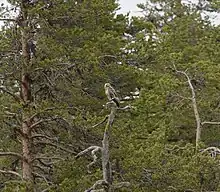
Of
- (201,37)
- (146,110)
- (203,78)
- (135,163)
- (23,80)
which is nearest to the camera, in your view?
(135,163)

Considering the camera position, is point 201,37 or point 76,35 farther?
point 201,37

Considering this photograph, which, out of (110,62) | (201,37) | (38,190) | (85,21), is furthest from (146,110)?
(201,37)

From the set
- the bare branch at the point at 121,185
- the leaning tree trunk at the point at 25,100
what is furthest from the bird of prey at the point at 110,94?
the leaning tree trunk at the point at 25,100

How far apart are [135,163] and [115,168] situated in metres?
0.59

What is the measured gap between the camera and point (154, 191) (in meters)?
10.1

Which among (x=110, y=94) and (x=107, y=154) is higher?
(x=110, y=94)

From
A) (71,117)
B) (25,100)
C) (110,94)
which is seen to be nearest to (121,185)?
(110,94)

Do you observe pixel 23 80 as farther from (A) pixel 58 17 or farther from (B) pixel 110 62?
(B) pixel 110 62

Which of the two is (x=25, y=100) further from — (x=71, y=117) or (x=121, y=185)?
(x=121, y=185)

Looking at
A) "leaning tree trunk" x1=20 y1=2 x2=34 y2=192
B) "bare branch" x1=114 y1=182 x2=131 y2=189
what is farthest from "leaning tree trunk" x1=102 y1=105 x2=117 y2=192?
"leaning tree trunk" x1=20 y1=2 x2=34 y2=192

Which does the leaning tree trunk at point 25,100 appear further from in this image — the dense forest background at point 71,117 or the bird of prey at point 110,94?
the bird of prey at point 110,94

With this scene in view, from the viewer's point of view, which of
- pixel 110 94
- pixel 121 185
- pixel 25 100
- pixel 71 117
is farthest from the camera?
pixel 25 100

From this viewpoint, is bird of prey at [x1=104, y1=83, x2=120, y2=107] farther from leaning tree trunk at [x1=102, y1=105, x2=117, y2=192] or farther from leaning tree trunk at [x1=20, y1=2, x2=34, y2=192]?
leaning tree trunk at [x1=20, y1=2, x2=34, y2=192]

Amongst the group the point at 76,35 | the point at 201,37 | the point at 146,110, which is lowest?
the point at 146,110
